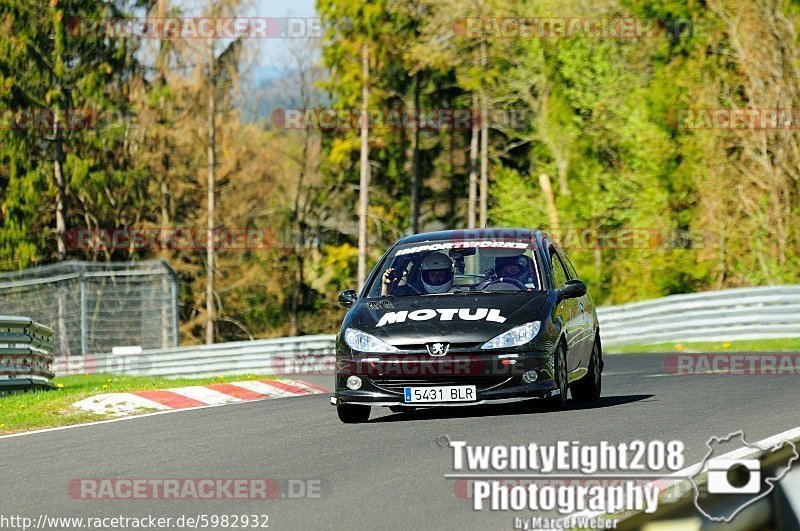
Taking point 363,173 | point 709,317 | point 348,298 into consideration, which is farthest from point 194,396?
point 363,173

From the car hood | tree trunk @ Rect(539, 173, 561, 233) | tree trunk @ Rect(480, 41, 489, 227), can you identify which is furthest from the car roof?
tree trunk @ Rect(480, 41, 489, 227)

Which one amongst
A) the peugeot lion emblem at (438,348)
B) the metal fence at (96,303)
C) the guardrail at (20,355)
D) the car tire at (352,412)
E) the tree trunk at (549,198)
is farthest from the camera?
the tree trunk at (549,198)

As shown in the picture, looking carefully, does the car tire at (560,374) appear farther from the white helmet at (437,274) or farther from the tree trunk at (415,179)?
the tree trunk at (415,179)

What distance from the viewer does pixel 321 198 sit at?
191 feet

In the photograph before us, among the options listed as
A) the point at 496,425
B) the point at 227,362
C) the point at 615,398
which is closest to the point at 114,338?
the point at 227,362

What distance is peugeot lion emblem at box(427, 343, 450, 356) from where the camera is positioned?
11117mm

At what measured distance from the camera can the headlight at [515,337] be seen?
11.1 meters

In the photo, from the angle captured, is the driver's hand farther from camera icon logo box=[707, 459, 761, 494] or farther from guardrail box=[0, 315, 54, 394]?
guardrail box=[0, 315, 54, 394]

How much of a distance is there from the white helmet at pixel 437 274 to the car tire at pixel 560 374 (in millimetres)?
1283

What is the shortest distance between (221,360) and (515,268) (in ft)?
50.2

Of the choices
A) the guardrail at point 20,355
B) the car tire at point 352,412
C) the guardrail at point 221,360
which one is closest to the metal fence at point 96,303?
the guardrail at point 221,360

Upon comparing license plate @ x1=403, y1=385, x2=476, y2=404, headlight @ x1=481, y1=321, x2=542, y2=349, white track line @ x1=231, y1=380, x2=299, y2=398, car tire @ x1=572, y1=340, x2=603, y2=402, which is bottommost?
white track line @ x1=231, y1=380, x2=299, y2=398

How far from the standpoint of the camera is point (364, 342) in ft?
37.5

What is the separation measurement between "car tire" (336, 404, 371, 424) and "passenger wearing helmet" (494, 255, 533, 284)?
1711mm
